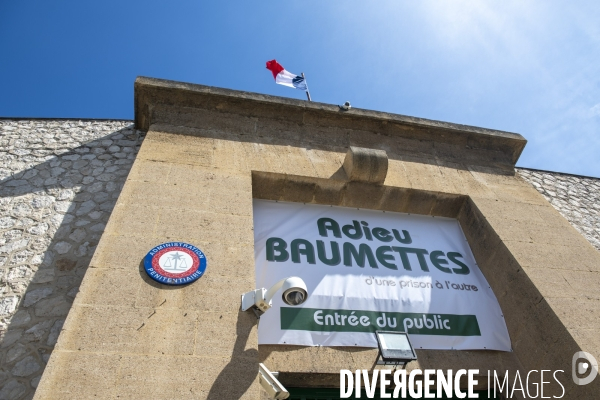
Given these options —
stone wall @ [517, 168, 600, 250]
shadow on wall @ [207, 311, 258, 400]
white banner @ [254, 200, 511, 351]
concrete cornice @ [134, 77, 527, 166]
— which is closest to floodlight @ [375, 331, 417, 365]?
white banner @ [254, 200, 511, 351]

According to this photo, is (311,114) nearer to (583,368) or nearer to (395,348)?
(395,348)

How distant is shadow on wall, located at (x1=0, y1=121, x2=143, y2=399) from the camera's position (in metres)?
4.11

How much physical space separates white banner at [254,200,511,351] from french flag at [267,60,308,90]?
13.1 ft

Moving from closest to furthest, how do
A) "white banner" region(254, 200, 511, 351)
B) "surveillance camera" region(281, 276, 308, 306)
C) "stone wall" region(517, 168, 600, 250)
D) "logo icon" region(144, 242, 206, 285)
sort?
1. "surveillance camera" region(281, 276, 308, 306)
2. "logo icon" region(144, 242, 206, 285)
3. "white banner" region(254, 200, 511, 351)
4. "stone wall" region(517, 168, 600, 250)

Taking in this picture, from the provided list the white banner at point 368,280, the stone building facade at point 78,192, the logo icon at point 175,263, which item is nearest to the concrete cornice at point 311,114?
the stone building facade at point 78,192

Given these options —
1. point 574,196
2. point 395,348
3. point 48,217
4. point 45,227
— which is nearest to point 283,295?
point 395,348

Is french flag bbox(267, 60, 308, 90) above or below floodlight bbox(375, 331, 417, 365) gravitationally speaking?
above

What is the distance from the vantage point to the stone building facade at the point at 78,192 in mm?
4055

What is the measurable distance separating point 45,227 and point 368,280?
3.92 metres

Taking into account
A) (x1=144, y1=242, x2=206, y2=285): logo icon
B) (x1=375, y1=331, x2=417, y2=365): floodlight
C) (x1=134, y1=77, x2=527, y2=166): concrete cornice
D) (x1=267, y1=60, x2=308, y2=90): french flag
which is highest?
(x1=267, y1=60, x2=308, y2=90): french flag

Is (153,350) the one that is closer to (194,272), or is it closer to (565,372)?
(194,272)

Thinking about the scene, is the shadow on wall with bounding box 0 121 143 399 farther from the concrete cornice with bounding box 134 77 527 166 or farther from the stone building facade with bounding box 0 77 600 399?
the concrete cornice with bounding box 134 77 527 166

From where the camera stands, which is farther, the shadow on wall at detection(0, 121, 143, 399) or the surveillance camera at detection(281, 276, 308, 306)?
the shadow on wall at detection(0, 121, 143, 399)

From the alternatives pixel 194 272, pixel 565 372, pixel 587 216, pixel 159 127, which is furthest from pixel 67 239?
pixel 587 216
